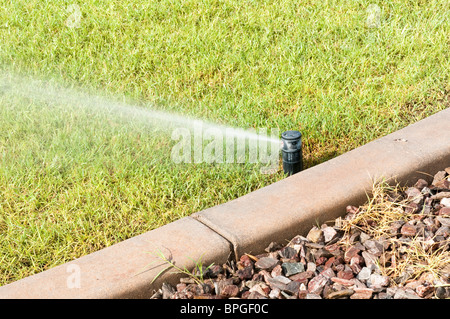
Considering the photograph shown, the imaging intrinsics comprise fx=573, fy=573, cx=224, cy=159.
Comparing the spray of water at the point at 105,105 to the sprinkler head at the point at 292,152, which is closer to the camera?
the sprinkler head at the point at 292,152

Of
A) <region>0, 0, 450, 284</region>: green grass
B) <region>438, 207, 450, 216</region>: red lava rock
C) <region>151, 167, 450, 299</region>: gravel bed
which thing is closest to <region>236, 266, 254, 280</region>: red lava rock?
<region>151, 167, 450, 299</region>: gravel bed

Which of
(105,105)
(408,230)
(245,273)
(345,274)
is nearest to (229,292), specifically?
(245,273)

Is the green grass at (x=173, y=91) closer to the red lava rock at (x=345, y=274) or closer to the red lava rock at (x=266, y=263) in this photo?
the red lava rock at (x=266, y=263)

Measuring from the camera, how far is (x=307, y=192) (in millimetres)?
2354

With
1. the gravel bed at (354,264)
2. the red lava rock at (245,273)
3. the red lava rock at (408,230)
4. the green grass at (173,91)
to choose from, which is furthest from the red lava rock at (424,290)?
the green grass at (173,91)

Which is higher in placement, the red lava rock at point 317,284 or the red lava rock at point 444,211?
the red lava rock at point 444,211

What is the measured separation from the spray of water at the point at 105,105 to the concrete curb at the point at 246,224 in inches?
24.9

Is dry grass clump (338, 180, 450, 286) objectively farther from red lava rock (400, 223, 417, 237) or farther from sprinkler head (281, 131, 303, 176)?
sprinkler head (281, 131, 303, 176)

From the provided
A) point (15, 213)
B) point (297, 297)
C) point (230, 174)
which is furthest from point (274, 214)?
point (15, 213)

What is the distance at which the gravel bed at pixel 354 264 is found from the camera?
6.64 feet

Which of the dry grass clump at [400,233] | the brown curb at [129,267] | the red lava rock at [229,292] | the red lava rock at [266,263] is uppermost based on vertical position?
the brown curb at [129,267]

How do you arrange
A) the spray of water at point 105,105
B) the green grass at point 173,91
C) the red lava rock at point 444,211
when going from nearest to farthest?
the red lava rock at point 444,211 < the green grass at point 173,91 < the spray of water at point 105,105
